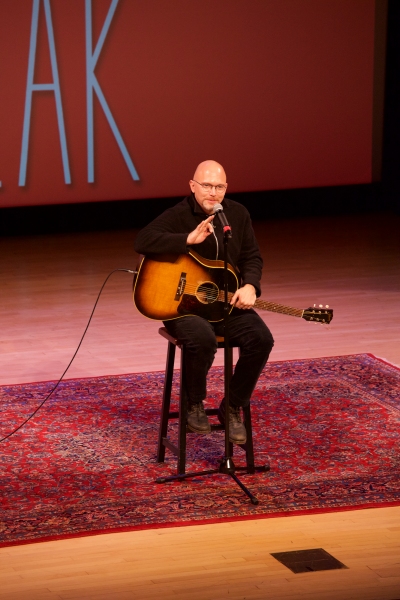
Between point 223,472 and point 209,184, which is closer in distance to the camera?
point 223,472

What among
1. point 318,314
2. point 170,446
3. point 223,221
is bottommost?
point 170,446

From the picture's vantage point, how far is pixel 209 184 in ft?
14.1

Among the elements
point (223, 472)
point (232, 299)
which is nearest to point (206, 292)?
point (232, 299)

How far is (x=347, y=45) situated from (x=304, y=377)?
609 cm

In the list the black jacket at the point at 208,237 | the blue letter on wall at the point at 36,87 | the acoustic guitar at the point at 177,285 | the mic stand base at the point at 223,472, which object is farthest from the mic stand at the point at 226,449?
the blue letter on wall at the point at 36,87

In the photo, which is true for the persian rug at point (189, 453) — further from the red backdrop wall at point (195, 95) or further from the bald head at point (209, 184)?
the red backdrop wall at point (195, 95)

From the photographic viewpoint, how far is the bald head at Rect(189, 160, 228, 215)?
169 inches

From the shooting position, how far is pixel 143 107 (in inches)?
398

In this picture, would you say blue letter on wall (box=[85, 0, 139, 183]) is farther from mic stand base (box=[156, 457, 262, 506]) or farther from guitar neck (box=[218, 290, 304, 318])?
mic stand base (box=[156, 457, 262, 506])

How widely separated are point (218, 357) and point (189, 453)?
152 cm

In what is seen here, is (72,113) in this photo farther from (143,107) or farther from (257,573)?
(257,573)

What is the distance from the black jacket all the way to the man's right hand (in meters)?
0.05

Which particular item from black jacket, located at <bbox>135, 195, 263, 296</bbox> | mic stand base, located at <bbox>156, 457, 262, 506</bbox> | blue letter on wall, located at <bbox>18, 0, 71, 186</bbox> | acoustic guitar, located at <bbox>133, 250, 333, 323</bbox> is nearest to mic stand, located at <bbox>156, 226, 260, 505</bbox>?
mic stand base, located at <bbox>156, 457, 262, 506</bbox>

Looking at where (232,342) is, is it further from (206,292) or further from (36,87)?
(36,87)
